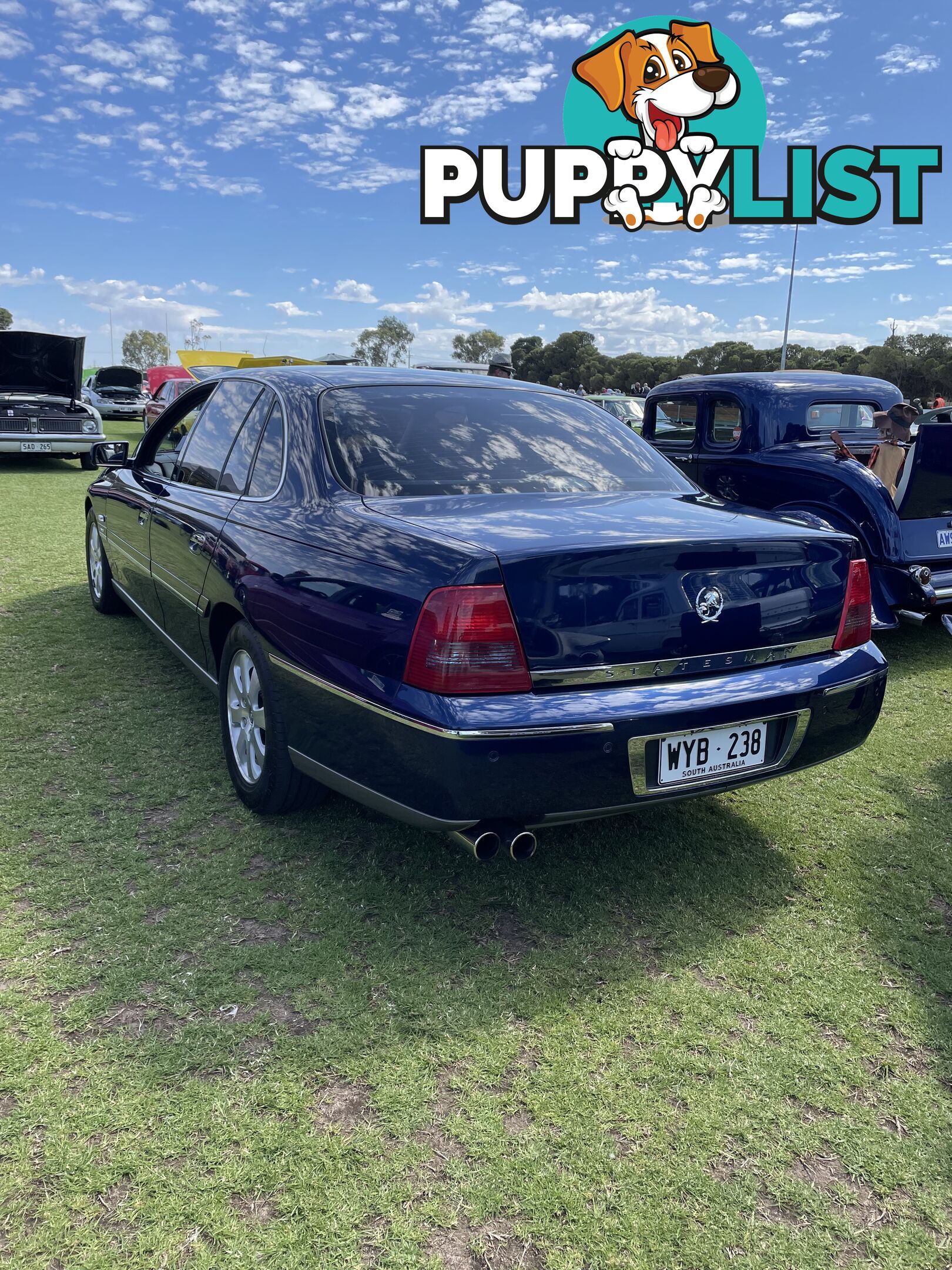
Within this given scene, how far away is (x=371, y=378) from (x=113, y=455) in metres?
2.72

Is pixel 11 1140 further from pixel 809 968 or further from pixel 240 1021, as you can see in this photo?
pixel 809 968

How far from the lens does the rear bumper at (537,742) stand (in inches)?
91.1

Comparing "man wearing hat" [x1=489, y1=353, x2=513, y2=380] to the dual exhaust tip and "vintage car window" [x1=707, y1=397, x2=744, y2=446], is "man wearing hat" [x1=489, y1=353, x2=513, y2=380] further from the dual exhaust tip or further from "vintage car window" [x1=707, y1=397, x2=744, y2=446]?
the dual exhaust tip

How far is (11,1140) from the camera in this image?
190cm

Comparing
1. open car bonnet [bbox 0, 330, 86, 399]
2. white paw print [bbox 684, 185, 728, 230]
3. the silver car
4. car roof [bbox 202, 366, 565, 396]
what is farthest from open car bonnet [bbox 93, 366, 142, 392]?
car roof [bbox 202, 366, 565, 396]

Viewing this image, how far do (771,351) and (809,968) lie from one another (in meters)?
69.3

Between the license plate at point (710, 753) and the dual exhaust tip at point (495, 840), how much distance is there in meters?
0.41

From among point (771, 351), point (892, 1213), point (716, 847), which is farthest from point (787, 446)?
point (771, 351)

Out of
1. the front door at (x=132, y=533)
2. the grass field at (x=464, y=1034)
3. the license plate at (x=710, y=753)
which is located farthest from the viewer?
the front door at (x=132, y=533)

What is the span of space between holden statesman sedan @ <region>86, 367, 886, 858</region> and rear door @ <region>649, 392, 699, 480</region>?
351 cm

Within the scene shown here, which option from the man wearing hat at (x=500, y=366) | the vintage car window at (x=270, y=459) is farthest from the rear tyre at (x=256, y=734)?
the man wearing hat at (x=500, y=366)

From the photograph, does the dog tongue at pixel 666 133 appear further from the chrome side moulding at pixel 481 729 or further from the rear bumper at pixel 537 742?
the chrome side moulding at pixel 481 729

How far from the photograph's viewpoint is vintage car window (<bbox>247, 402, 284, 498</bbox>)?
10.7 feet

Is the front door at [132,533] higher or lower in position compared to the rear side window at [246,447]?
lower
